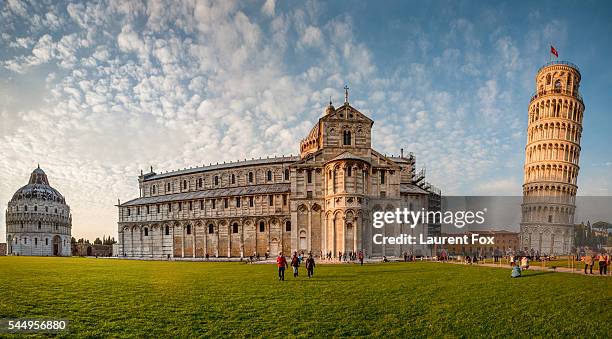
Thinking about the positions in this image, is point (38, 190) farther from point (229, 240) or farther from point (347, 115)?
point (347, 115)

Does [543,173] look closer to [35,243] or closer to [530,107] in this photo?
[530,107]

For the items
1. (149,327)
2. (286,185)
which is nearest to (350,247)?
(286,185)

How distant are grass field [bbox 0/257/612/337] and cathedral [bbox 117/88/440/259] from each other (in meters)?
24.2

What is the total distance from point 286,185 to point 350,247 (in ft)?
50.8

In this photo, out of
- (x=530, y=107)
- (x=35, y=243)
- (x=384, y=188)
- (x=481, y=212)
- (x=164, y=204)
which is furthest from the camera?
(x=35, y=243)

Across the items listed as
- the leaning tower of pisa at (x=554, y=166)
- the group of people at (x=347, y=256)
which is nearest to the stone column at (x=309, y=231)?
the group of people at (x=347, y=256)

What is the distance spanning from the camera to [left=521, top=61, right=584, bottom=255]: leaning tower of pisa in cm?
5925

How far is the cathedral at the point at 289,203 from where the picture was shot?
40.7 meters

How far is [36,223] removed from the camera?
3346 inches

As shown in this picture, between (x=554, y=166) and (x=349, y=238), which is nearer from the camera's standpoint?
(x=349, y=238)

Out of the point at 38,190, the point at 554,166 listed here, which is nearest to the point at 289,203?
the point at 554,166

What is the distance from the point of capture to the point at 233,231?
5197cm

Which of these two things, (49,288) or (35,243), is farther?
(35,243)

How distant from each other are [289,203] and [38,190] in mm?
74246
